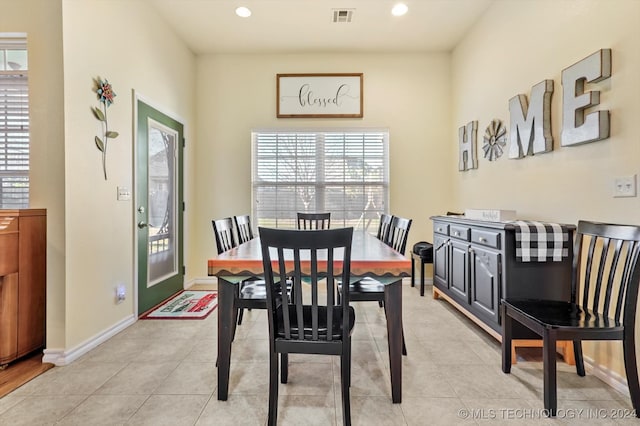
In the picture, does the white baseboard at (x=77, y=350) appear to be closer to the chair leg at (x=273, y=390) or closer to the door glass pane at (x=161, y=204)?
the door glass pane at (x=161, y=204)

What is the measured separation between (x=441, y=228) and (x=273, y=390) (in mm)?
2408

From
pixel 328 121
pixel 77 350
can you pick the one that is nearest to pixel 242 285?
pixel 77 350

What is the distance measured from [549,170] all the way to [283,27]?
10.0 feet

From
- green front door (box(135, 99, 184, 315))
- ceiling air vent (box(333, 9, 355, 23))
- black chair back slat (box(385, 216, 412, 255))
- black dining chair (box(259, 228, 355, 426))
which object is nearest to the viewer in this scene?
black dining chair (box(259, 228, 355, 426))

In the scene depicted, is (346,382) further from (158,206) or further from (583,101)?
(158,206)

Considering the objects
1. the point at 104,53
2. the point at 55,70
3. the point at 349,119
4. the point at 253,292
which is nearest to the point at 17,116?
the point at 55,70

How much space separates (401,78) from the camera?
4.04 metres

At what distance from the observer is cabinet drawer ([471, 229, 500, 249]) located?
85.8 inches

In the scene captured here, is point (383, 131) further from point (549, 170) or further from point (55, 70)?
point (55, 70)

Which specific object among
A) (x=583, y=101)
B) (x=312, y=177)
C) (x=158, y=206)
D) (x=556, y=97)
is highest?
(x=556, y=97)

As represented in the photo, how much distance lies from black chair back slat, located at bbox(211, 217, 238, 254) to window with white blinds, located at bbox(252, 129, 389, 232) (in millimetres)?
1621

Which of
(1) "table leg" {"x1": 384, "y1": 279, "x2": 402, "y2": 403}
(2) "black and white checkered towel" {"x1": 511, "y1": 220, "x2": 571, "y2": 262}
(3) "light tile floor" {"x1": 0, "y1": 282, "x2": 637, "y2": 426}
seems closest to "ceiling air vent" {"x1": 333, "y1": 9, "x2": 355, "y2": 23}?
(2) "black and white checkered towel" {"x1": 511, "y1": 220, "x2": 571, "y2": 262}

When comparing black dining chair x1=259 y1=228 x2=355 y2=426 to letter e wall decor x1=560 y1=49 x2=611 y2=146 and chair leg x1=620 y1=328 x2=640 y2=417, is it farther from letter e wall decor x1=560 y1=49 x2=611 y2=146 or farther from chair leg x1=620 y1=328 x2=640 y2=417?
letter e wall decor x1=560 y1=49 x2=611 y2=146

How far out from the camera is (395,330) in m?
1.62
